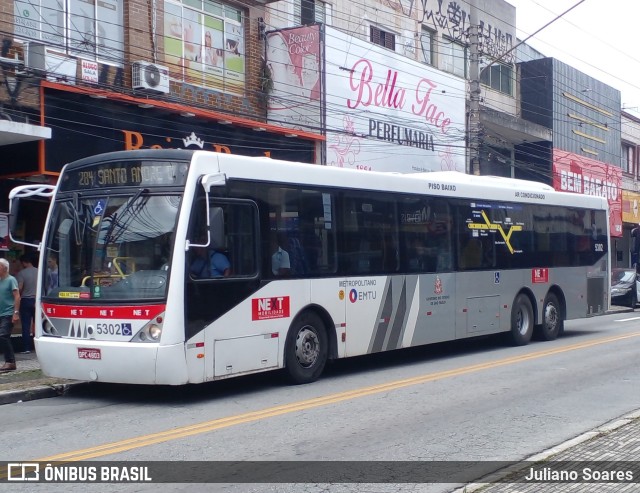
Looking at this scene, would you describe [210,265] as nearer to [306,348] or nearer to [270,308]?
[270,308]

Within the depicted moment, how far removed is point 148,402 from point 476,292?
7105 millimetres

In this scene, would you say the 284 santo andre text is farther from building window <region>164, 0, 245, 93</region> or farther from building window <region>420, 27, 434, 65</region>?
building window <region>420, 27, 434, 65</region>

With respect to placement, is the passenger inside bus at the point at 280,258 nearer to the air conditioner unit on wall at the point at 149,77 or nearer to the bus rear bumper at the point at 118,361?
the bus rear bumper at the point at 118,361

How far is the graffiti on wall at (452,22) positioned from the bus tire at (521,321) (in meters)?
12.0

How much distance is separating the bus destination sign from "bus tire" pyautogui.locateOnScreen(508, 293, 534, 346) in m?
8.64

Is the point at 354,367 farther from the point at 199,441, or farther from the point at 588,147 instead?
the point at 588,147

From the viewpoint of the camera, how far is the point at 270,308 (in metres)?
11.4

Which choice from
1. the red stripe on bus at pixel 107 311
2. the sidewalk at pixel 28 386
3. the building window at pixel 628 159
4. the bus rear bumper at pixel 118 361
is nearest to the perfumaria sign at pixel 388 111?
the sidewalk at pixel 28 386

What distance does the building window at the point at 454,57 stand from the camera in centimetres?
3105

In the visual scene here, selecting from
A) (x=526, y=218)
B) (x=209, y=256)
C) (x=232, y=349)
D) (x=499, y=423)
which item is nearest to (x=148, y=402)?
(x=232, y=349)

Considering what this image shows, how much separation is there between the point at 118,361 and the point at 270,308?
2.16m

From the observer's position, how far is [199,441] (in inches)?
332

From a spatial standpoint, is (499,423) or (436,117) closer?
(499,423)

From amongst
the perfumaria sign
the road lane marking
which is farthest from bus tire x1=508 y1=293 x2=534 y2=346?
the perfumaria sign
